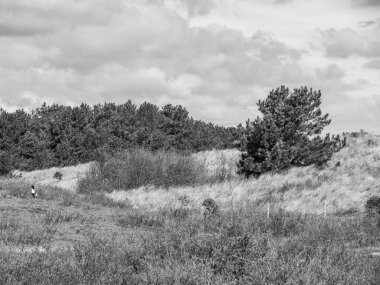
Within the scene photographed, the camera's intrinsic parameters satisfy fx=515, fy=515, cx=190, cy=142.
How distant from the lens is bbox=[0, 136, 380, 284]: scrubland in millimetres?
6156

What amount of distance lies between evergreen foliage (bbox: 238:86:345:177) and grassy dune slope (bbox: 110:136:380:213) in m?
0.66

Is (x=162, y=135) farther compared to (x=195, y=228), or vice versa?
(x=162, y=135)

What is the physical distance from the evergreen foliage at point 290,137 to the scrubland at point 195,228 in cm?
71

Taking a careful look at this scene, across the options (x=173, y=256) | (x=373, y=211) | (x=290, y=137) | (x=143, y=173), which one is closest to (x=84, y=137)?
(x=143, y=173)

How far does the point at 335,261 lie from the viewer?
7.56 metres

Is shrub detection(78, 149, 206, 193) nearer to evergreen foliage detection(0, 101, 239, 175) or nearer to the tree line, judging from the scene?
the tree line

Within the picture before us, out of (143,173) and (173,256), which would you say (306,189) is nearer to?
(143,173)

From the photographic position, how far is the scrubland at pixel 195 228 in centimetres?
616

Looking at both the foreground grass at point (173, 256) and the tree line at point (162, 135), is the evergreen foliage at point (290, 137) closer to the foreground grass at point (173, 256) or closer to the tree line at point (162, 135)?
the tree line at point (162, 135)

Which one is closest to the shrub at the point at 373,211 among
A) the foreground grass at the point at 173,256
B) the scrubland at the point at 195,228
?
the scrubland at the point at 195,228

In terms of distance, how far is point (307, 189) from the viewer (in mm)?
23578

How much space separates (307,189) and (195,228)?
44.8 ft

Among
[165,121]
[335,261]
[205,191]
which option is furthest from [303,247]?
[165,121]

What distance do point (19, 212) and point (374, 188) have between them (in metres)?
14.9
